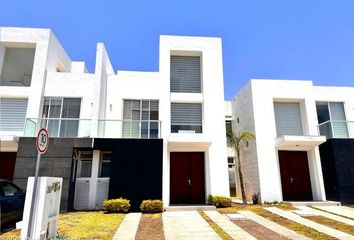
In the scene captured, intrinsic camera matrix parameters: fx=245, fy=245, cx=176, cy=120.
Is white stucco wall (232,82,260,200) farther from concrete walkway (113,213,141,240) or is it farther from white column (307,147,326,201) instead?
concrete walkway (113,213,141,240)

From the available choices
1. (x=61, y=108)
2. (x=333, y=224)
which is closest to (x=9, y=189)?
(x=61, y=108)

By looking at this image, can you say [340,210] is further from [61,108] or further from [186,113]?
[61,108]

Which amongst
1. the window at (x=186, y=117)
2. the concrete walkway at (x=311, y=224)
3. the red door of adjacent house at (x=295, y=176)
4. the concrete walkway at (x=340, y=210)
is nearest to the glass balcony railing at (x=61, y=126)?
the window at (x=186, y=117)

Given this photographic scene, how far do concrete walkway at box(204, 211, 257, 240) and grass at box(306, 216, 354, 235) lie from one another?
3464 mm

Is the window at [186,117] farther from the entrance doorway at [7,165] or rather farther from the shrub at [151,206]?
the entrance doorway at [7,165]

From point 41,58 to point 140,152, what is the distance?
340 inches

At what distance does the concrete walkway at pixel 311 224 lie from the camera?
7625 millimetres

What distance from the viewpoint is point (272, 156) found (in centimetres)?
1491

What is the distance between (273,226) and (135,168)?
6784mm

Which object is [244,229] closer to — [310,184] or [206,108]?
[206,108]

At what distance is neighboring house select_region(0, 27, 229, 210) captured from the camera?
12.3m

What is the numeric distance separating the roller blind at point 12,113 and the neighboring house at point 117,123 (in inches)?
2.3

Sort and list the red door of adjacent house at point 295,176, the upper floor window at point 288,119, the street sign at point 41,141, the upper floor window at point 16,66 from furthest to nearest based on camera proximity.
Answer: the upper floor window at point 288,119, the upper floor window at point 16,66, the red door of adjacent house at point 295,176, the street sign at point 41,141

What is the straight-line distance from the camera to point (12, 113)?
14.3m
